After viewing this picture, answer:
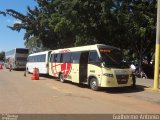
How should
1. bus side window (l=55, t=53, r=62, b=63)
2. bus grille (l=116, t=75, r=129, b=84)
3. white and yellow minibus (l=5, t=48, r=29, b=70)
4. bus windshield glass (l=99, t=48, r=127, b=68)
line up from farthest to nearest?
1. white and yellow minibus (l=5, t=48, r=29, b=70)
2. bus side window (l=55, t=53, r=62, b=63)
3. bus windshield glass (l=99, t=48, r=127, b=68)
4. bus grille (l=116, t=75, r=129, b=84)

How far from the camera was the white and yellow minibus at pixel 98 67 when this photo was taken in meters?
19.4

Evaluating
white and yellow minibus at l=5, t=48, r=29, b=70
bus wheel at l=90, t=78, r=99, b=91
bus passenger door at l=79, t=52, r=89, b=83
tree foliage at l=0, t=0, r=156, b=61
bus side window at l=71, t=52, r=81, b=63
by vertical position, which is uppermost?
tree foliage at l=0, t=0, r=156, b=61

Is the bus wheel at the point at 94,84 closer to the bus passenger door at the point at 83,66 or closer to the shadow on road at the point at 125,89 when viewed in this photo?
the shadow on road at the point at 125,89

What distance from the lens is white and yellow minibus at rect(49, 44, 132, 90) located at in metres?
19.4

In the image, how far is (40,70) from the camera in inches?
1324

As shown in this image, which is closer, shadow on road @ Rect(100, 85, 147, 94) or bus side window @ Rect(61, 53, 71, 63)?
shadow on road @ Rect(100, 85, 147, 94)

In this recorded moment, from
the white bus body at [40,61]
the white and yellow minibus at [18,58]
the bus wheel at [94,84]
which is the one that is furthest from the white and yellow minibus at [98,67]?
the white and yellow minibus at [18,58]

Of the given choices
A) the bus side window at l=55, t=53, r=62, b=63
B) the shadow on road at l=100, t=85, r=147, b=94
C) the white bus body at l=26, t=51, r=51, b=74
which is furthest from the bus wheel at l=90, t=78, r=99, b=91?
the white bus body at l=26, t=51, r=51, b=74

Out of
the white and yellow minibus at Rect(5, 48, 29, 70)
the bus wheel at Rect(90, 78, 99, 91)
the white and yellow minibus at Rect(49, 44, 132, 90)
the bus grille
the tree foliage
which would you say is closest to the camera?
the white and yellow minibus at Rect(49, 44, 132, 90)

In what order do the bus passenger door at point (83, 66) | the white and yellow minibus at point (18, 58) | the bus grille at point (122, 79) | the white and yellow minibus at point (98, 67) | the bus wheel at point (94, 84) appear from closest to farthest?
the white and yellow minibus at point (98, 67) < the bus grille at point (122, 79) < the bus wheel at point (94, 84) < the bus passenger door at point (83, 66) < the white and yellow minibus at point (18, 58)

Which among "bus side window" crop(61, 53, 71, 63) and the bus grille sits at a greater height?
"bus side window" crop(61, 53, 71, 63)

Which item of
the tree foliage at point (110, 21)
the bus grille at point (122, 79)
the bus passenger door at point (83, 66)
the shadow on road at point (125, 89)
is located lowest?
the shadow on road at point (125, 89)

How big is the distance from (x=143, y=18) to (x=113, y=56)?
39.7 ft

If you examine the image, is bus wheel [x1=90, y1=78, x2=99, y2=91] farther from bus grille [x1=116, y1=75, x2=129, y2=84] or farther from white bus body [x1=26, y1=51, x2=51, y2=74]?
white bus body [x1=26, y1=51, x2=51, y2=74]
